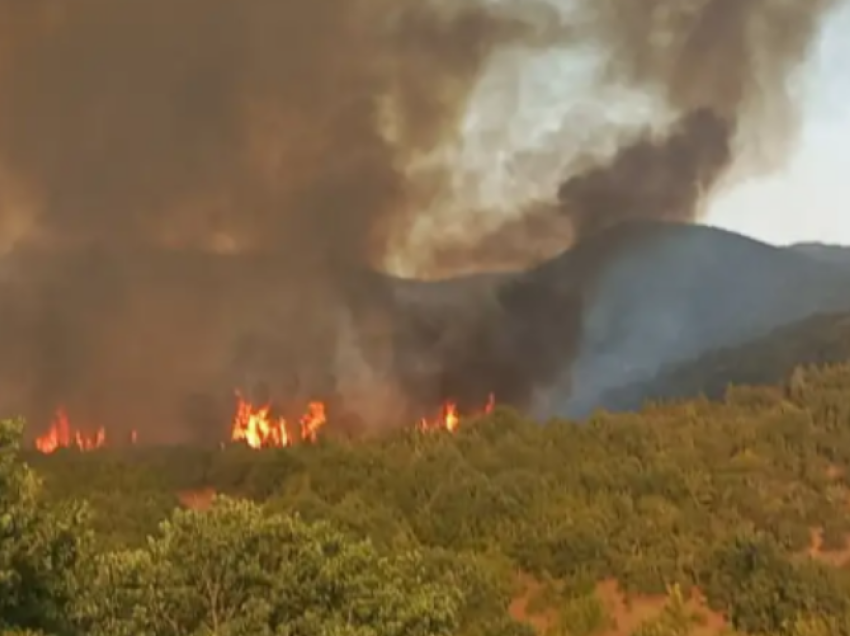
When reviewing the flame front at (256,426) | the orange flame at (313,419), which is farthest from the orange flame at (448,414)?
the flame front at (256,426)

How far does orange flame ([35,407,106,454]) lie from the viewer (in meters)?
68.8

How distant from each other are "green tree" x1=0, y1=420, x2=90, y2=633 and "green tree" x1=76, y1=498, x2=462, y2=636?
217 cm

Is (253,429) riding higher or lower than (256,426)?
lower

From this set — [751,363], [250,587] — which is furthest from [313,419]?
[250,587]

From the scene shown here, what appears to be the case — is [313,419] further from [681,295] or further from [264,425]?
[681,295]

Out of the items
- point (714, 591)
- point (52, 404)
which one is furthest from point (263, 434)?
point (714, 591)

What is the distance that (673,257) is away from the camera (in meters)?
104

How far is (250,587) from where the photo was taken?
61.3 feet

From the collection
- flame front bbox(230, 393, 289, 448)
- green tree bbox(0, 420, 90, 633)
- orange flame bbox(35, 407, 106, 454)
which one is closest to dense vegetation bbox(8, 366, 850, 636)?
green tree bbox(0, 420, 90, 633)

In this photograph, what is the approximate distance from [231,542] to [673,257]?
294 feet

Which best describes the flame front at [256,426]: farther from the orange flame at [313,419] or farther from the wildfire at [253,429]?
the orange flame at [313,419]

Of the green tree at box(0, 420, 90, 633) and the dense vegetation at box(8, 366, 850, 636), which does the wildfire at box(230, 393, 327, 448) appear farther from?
the green tree at box(0, 420, 90, 633)

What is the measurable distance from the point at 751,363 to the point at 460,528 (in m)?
45.9

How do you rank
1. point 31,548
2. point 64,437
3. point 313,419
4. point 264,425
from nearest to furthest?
1. point 31,548
2. point 64,437
3. point 264,425
4. point 313,419
